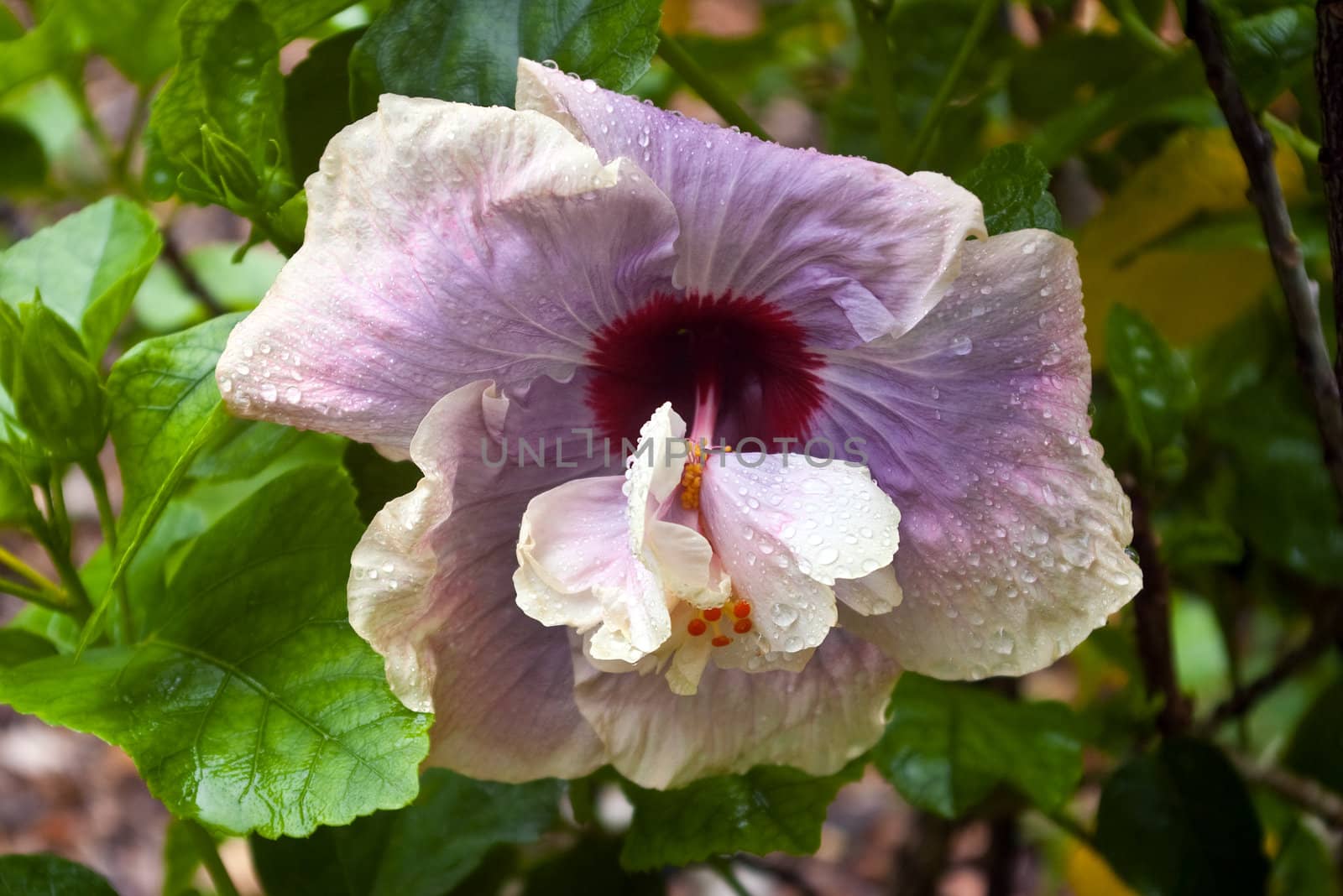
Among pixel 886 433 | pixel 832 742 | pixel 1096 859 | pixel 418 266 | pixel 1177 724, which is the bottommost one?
pixel 1096 859

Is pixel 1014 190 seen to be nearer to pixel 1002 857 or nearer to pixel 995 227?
pixel 995 227

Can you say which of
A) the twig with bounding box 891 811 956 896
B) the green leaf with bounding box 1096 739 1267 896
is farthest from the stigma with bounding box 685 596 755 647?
the twig with bounding box 891 811 956 896

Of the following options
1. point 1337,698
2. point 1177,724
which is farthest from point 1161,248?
point 1337,698

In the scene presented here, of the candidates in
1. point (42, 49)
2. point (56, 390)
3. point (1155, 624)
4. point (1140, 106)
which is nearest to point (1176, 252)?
point (1140, 106)

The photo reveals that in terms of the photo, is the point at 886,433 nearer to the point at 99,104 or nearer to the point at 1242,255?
the point at 1242,255

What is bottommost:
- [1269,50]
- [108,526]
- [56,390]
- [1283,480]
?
[1283,480]

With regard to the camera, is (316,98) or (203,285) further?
(203,285)

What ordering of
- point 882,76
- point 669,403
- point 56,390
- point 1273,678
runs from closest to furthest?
point 669,403
point 56,390
point 882,76
point 1273,678
